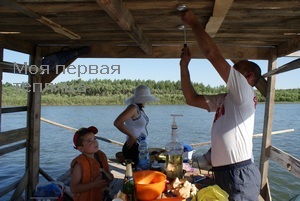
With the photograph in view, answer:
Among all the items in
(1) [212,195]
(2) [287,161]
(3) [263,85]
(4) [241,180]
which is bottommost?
(2) [287,161]

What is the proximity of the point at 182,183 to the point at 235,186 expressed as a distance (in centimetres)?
35

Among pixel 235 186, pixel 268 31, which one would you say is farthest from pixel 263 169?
pixel 235 186

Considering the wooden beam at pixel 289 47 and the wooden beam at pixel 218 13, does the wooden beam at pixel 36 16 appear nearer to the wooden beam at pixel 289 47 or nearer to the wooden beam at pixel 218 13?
the wooden beam at pixel 218 13

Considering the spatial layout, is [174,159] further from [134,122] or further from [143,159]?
[134,122]

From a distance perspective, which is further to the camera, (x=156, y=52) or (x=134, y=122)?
(x=156, y=52)

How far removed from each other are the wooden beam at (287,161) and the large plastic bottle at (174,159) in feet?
5.38

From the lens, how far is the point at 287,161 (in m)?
3.11

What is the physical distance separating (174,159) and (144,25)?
4.32 feet

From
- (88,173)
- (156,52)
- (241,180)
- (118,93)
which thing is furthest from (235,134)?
(118,93)

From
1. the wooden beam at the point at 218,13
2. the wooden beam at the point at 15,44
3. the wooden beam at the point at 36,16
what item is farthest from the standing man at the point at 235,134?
the wooden beam at the point at 15,44

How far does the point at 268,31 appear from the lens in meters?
2.71

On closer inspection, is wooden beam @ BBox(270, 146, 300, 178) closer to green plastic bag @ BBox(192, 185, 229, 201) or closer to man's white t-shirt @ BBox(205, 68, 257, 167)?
man's white t-shirt @ BBox(205, 68, 257, 167)

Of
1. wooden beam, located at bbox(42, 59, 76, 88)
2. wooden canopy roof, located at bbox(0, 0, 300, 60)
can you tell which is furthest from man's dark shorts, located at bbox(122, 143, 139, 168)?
wooden beam, located at bbox(42, 59, 76, 88)

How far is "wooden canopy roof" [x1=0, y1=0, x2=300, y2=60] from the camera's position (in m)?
1.92
